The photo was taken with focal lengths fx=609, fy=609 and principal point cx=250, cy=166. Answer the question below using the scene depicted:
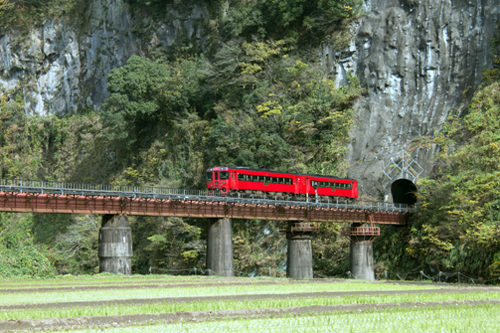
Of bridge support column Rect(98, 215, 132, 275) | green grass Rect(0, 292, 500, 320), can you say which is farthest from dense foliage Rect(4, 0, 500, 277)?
green grass Rect(0, 292, 500, 320)

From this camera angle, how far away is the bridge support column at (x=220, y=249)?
50031 millimetres

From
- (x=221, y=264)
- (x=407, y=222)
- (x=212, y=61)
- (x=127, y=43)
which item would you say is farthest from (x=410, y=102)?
(x=127, y=43)

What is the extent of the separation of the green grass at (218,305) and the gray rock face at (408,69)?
117ft

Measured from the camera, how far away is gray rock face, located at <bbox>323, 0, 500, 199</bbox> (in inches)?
2606

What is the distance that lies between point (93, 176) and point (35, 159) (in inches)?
590

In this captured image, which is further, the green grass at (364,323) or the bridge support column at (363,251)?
the bridge support column at (363,251)

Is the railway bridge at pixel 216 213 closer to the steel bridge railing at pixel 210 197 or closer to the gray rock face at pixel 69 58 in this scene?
the steel bridge railing at pixel 210 197

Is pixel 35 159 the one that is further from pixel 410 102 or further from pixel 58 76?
pixel 410 102

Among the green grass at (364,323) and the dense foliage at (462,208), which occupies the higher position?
the dense foliage at (462,208)

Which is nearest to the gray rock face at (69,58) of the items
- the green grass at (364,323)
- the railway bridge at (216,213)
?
the railway bridge at (216,213)

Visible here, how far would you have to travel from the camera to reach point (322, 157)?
67.8 m

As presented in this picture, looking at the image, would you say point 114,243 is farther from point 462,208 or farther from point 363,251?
point 462,208

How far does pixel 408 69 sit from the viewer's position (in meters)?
72.2

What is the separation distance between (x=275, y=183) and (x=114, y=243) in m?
16.7
